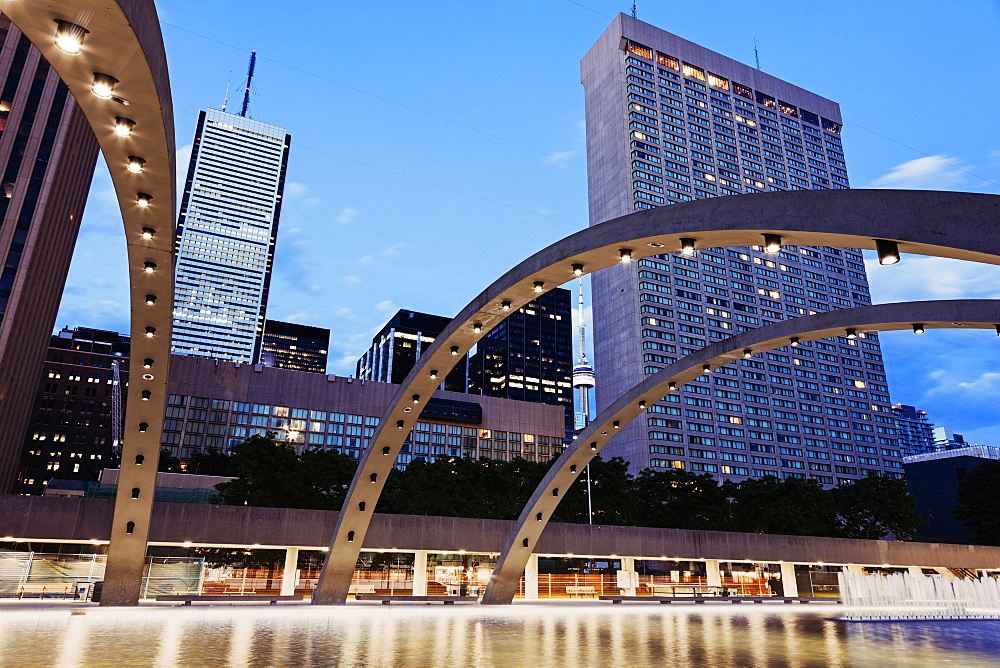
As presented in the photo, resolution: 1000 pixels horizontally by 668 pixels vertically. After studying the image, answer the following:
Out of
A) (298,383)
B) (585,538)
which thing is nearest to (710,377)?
(298,383)

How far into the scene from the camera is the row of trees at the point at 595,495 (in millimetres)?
58375

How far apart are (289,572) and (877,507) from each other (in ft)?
220

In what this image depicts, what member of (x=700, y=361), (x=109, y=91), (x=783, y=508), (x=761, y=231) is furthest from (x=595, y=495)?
(x=109, y=91)

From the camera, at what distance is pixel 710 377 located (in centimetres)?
14925

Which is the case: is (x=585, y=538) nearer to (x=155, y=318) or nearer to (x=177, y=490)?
(x=177, y=490)

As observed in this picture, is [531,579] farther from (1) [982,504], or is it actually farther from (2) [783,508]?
(1) [982,504]

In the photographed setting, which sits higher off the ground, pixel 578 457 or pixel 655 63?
pixel 655 63

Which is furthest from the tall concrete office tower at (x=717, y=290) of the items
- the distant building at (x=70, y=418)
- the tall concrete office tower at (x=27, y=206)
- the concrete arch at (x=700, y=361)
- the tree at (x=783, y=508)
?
the distant building at (x=70, y=418)

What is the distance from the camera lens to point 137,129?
35.4 ft

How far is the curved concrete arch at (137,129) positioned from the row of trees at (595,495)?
36681mm

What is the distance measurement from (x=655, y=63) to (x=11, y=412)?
155 m

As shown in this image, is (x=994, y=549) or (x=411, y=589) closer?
(x=411, y=589)

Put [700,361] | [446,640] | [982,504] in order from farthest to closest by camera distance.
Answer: [982,504] → [700,361] → [446,640]

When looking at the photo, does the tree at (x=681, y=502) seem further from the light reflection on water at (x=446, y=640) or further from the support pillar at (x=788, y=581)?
the light reflection on water at (x=446, y=640)
